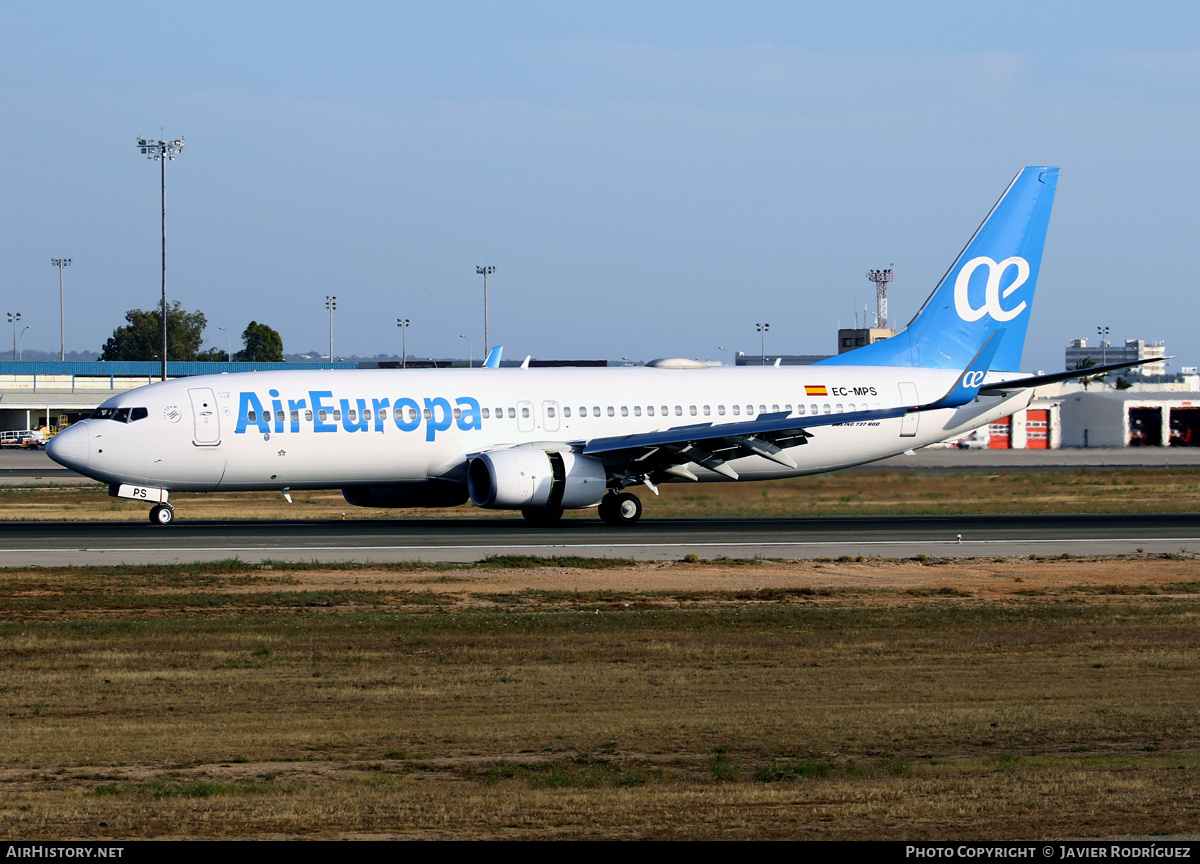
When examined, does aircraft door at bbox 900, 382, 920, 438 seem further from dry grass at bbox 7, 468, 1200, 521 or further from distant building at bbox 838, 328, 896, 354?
distant building at bbox 838, 328, 896, 354

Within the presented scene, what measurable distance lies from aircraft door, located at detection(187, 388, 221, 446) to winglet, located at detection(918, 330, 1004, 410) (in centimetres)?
1857

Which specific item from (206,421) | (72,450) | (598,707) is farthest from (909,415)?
(598,707)

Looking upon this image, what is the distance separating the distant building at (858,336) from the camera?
425 ft

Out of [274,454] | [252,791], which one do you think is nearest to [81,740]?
[252,791]

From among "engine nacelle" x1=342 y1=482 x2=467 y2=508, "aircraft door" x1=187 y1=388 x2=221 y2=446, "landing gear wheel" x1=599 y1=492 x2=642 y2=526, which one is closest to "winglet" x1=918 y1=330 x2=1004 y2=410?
"landing gear wheel" x1=599 y1=492 x2=642 y2=526

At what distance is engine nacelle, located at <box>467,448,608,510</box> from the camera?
1288 inches

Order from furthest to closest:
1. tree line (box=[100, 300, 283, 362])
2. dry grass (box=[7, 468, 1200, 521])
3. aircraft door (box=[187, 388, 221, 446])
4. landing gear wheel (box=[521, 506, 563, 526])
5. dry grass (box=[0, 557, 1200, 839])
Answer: tree line (box=[100, 300, 283, 362])
dry grass (box=[7, 468, 1200, 521])
landing gear wheel (box=[521, 506, 563, 526])
aircraft door (box=[187, 388, 221, 446])
dry grass (box=[0, 557, 1200, 839])

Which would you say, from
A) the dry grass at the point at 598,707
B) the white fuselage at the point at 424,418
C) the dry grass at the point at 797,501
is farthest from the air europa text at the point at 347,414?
the dry grass at the point at 598,707

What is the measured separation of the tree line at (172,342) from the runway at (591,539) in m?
150

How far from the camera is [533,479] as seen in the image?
3291 centimetres

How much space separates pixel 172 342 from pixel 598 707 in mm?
182600

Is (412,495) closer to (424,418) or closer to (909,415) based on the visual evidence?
(424,418)

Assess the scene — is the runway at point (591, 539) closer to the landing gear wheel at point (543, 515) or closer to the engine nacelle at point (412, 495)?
the landing gear wheel at point (543, 515)

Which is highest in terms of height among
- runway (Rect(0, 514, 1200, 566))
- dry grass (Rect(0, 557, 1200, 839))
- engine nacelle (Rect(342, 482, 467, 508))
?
engine nacelle (Rect(342, 482, 467, 508))
